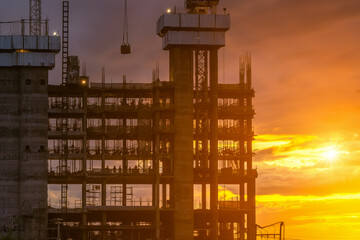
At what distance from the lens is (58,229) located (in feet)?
647

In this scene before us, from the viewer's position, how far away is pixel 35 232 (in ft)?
656

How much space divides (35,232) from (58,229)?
6.36 meters

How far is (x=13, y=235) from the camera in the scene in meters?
199

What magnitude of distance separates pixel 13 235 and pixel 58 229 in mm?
10757

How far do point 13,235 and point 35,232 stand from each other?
504 cm
